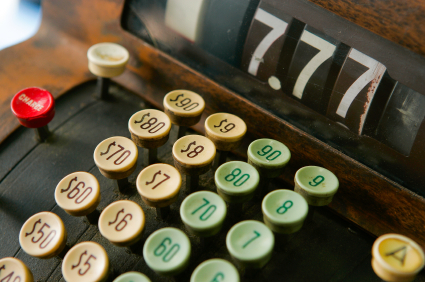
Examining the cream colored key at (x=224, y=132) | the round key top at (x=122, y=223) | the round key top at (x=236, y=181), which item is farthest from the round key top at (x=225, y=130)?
the round key top at (x=122, y=223)

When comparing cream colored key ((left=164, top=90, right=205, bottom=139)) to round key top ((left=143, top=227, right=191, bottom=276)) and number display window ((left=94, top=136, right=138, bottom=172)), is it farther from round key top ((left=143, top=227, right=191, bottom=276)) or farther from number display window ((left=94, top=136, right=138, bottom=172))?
round key top ((left=143, top=227, right=191, bottom=276))

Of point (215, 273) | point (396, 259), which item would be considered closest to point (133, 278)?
point (215, 273)

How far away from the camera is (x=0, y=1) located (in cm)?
242

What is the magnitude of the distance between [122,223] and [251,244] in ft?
1.20

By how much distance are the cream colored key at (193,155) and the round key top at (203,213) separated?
0.12 metres

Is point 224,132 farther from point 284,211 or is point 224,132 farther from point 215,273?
point 215,273

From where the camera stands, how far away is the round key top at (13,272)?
3.20 feet

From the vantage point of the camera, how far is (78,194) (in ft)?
3.65

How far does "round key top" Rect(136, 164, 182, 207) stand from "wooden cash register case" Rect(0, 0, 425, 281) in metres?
0.37

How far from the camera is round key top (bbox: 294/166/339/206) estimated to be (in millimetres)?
1112

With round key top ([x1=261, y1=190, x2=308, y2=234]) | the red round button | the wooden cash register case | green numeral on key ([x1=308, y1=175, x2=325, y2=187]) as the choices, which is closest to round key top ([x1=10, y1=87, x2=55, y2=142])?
the red round button

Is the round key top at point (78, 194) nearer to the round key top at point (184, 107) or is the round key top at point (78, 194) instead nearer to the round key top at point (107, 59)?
the round key top at point (184, 107)

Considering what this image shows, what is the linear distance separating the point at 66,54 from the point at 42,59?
0.10 m

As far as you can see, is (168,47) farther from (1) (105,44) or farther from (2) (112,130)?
(2) (112,130)
